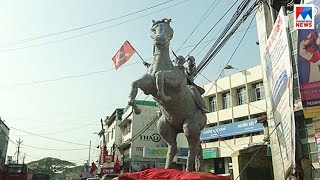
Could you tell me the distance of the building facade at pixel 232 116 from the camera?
26.0 metres

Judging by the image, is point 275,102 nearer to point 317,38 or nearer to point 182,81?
point 317,38

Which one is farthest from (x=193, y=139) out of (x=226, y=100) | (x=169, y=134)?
(x=226, y=100)

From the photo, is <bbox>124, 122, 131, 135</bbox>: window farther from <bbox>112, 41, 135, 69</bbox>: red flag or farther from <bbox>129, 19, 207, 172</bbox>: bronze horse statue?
<bbox>129, 19, 207, 172</bbox>: bronze horse statue

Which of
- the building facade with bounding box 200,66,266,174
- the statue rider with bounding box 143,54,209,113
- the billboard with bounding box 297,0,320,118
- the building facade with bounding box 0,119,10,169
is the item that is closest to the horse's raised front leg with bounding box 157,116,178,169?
the statue rider with bounding box 143,54,209,113

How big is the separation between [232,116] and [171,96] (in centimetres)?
2356

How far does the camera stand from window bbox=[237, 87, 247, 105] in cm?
2794

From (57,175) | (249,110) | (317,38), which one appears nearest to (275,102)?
(317,38)

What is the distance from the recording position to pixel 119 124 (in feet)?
131

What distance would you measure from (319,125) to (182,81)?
7.97 metres

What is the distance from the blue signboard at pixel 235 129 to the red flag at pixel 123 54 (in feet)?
47.2

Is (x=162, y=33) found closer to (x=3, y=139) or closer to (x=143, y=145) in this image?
(x=143, y=145)

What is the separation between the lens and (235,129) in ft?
87.8

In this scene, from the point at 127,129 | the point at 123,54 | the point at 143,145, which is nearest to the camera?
the point at 123,54

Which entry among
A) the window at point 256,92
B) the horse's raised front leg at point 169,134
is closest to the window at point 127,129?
the window at point 256,92
